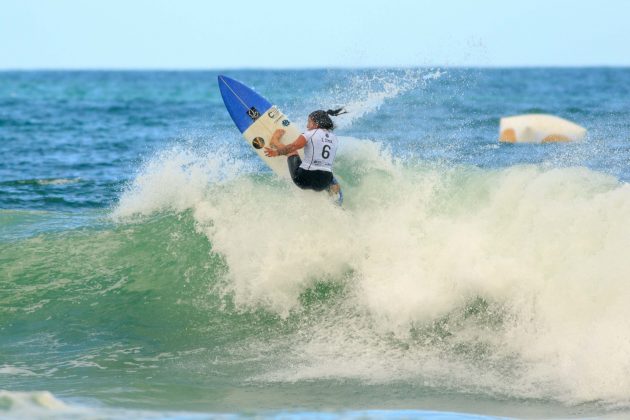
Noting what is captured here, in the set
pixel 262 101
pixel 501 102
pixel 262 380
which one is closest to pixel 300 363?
pixel 262 380

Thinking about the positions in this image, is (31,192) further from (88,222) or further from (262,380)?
(262,380)

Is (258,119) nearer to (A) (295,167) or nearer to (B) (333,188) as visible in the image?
(A) (295,167)

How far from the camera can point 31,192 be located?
15.3m

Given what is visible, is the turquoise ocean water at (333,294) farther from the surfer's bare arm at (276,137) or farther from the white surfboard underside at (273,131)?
the surfer's bare arm at (276,137)

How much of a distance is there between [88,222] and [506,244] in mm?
5757

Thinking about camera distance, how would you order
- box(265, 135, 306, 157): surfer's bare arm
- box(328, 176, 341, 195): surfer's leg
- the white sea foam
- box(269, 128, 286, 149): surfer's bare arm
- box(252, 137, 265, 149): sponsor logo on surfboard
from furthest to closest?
box(252, 137, 265, 149): sponsor logo on surfboard < box(269, 128, 286, 149): surfer's bare arm < box(328, 176, 341, 195): surfer's leg < box(265, 135, 306, 157): surfer's bare arm < the white sea foam

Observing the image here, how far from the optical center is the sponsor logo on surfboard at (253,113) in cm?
1027

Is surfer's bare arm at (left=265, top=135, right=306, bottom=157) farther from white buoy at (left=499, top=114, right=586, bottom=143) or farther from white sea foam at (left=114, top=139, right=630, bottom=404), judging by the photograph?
white buoy at (left=499, top=114, right=586, bottom=143)

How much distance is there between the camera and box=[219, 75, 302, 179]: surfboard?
10141 mm

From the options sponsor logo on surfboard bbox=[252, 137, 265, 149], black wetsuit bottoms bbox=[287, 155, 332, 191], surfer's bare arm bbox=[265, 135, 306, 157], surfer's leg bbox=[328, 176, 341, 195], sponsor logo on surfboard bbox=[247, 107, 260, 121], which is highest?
sponsor logo on surfboard bbox=[247, 107, 260, 121]

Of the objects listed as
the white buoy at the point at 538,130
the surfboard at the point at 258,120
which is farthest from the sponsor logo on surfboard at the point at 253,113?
the white buoy at the point at 538,130

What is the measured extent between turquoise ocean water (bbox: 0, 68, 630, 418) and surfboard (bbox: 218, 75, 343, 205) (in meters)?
0.36

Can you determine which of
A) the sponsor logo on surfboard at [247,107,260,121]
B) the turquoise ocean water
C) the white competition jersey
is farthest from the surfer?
the sponsor logo on surfboard at [247,107,260,121]

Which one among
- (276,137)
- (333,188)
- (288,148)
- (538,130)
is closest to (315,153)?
(288,148)
